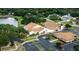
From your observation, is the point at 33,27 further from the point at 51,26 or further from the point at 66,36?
the point at 66,36

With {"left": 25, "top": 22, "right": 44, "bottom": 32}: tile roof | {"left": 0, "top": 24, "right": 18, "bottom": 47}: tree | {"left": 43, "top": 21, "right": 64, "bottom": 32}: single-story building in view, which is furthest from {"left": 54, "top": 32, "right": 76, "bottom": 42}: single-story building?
{"left": 0, "top": 24, "right": 18, "bottom": 47}: tree

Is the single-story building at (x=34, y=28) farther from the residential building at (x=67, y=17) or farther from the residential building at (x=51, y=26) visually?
the residential building at (x=67, y=17)

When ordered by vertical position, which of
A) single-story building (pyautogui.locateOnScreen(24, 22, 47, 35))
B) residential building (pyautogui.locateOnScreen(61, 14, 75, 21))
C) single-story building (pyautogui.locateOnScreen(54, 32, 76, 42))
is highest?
residential building (pyautogui.locateOnScreen(61, 14, 75, 21))

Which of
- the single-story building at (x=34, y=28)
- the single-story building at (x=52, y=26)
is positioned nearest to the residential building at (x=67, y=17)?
the single-story building at (x=52, y=26)

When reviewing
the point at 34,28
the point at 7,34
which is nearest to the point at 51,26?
the point at 34,28

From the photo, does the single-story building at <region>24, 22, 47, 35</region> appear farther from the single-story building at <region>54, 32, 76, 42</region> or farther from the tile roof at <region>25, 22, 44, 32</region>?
the single-story building at <region>54, 32, 76, 42</region>

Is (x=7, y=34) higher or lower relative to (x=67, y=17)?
lower
